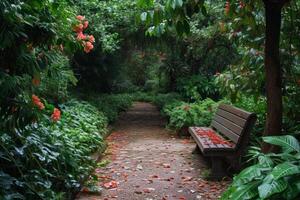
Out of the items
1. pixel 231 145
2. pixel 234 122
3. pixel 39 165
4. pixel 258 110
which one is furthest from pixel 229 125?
pixel 39 165

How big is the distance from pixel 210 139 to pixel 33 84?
3748 mm

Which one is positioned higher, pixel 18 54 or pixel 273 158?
pixel 18 54

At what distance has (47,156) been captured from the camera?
4.75 metres

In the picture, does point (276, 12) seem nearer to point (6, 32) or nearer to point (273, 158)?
point (273, 158)

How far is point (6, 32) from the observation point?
10.9ft

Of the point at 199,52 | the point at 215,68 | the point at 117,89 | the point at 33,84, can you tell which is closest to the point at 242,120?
the point at 33,84

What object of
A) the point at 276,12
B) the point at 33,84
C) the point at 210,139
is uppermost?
the point at 276,12

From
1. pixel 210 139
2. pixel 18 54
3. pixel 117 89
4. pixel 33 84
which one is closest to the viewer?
pixel 18 54

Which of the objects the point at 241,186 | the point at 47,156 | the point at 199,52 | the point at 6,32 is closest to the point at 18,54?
the point at 6,32

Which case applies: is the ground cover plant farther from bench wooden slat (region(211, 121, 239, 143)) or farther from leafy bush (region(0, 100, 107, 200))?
bench wooden slat (region(211, 121, 239, 143))

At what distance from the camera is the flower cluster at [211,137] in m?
6.50

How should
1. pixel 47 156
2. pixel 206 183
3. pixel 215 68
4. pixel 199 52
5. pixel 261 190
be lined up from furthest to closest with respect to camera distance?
pixel 215 68 < pixel 199 52 < pixel 206 183 < pixel 47 156 < pixel 261 190

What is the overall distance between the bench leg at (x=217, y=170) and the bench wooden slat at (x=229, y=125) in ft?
1.69

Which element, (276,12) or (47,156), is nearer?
(276,12)
